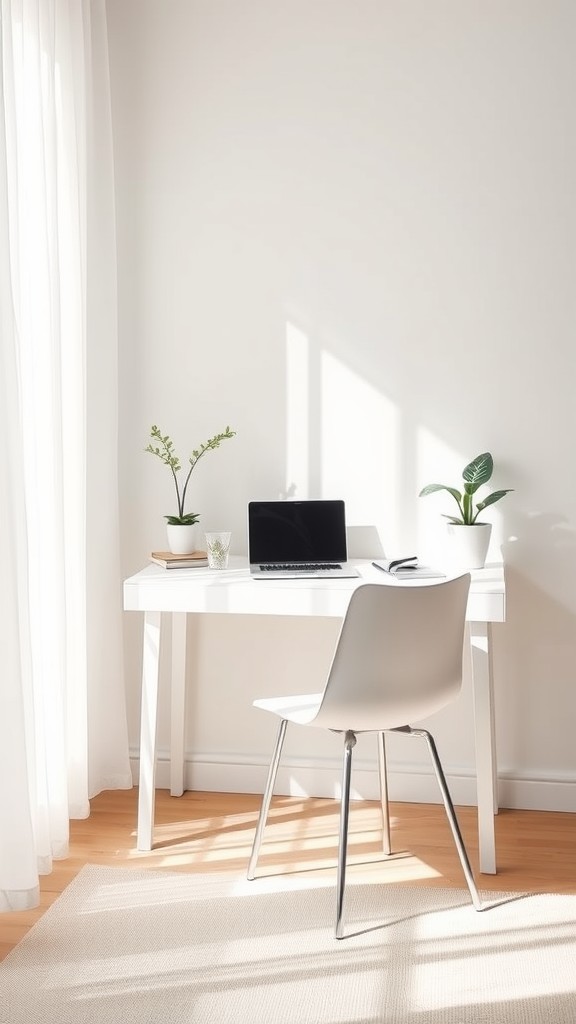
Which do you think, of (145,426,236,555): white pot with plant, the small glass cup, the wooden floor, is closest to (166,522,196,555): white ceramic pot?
(145,426,236,555): white pot with plant

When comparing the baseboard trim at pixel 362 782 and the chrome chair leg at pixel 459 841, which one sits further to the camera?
the baseboard trim at pixel 362 782

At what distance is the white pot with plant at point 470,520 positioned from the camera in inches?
110

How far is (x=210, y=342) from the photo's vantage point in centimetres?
315

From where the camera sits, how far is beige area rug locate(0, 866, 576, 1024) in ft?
6.50

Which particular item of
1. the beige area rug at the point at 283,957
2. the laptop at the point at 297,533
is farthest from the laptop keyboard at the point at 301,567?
the beige area rug at the point at 283,957

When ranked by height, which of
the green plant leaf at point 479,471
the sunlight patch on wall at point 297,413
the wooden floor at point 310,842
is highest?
the sunlight patch on wall at point 297,413

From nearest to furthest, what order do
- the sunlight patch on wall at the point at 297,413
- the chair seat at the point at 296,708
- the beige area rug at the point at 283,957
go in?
the beige area rug at the point at 283,957, the chair seat at the point at 296,708, the sunlight patch on wall at the point at 297,413

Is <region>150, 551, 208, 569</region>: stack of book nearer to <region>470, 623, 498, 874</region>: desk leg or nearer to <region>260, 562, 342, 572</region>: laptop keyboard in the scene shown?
<region>260, 562, 342, 572</region>: laptop keyboard

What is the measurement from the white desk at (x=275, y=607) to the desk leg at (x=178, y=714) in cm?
37

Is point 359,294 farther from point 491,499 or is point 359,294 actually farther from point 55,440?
point 55,440

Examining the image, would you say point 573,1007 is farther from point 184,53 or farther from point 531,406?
point 184,53

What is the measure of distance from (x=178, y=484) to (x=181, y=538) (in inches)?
10.3

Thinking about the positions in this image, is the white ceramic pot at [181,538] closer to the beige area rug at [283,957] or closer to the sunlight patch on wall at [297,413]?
the sunlight patch on wall at [297,413]

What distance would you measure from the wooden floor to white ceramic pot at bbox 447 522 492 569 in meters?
0.80
